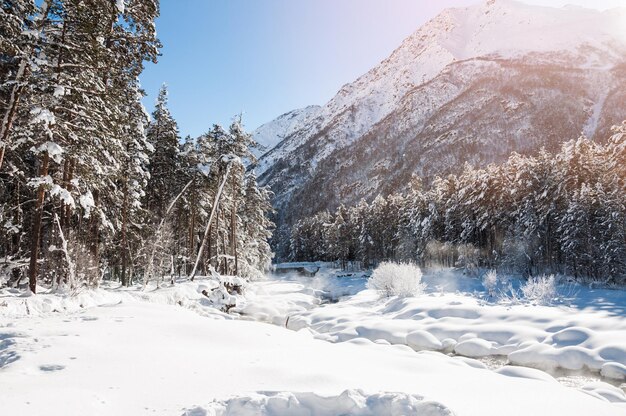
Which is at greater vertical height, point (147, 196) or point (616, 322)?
point (147, 196)

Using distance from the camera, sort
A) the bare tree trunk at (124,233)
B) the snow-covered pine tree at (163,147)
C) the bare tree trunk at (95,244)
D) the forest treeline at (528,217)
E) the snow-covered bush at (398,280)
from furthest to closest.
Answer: the forest treeline at (528,217)
the snow-covered bush at (398,280)
the snow-covered pine tree at (163,147)
the bare tree trunk at (124,233)
the bare tree trunk at (95,244)

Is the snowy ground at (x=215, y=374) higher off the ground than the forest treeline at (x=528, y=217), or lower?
lower

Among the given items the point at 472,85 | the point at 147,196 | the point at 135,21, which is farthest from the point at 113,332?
the point at 472,85

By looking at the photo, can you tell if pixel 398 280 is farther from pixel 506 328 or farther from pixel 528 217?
pixel 528 217

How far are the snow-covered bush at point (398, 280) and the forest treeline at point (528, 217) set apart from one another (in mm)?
14734

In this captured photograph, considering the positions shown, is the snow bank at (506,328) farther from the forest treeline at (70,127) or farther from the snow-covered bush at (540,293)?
the forest treeline at (70,127)

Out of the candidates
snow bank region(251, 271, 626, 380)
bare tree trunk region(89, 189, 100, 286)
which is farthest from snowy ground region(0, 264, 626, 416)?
bare tree trunk region(89, 189, 100, 286)

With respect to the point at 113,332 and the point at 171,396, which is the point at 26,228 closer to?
the point at 113,332

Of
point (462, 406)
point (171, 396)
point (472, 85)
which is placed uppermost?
point (472, 85)

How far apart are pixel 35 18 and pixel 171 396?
10.5m

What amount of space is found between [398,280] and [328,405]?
25413mm

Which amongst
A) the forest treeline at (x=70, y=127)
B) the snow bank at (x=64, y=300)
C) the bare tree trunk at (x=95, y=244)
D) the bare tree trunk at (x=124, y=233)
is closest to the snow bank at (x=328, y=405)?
the snow bank at (x=64, y=300)

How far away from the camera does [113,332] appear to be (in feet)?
24.2

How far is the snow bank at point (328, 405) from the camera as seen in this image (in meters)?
4.45
